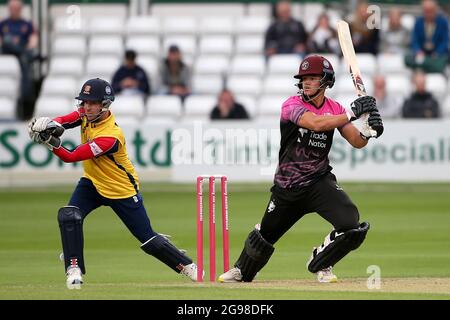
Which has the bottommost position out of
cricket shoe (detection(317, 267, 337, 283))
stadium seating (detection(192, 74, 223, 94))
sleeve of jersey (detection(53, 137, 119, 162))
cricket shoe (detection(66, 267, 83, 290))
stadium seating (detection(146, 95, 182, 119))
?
cricket shoe (detection(317, 267, 337, 283))

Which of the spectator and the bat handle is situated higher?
the spectator

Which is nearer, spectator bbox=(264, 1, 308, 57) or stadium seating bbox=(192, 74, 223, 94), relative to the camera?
spectator bbox=(264, 1, 308, 57)

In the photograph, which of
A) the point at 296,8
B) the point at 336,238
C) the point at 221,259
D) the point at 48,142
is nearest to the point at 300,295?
the point at 336,238

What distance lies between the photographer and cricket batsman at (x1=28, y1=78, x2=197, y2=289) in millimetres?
10047

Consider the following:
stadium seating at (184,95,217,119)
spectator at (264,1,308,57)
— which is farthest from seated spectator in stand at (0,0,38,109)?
spectator at (264,1,308,57)

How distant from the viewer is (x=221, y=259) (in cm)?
1273

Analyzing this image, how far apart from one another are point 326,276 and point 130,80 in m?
10.5

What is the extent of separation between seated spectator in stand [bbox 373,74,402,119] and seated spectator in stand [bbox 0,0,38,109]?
5.68 meters

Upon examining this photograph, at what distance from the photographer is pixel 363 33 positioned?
2127cm

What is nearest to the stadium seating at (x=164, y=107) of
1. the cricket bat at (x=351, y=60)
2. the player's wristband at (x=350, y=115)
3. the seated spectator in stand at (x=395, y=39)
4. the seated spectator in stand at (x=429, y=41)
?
the seated spectator in stand at (x=395, y=39)

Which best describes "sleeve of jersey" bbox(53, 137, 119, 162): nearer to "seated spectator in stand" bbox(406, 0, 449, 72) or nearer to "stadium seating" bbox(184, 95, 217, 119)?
"stadium seating" bbox(184, 95, 217, 119)

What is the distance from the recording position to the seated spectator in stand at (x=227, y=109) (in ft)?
64.8

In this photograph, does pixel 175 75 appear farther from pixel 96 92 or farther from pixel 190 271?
pixel 96 92

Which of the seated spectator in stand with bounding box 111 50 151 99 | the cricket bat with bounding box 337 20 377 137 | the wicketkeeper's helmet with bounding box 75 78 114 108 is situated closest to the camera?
the wicketkeeper's helmet with bounding box 75 78 114 108
